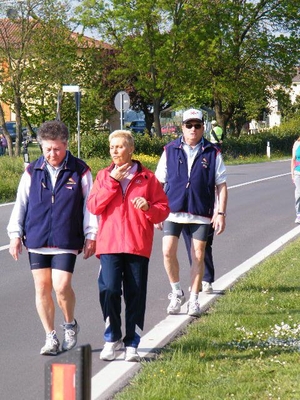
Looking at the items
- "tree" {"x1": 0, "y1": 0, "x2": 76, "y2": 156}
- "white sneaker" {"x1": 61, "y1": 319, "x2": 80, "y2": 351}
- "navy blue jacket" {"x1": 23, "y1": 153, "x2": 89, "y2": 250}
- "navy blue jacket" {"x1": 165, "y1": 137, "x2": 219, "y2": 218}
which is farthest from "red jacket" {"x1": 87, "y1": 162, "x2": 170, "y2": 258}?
"tree" {"x1": 0, "y1": 0, "x2": 76, "y2": 156}

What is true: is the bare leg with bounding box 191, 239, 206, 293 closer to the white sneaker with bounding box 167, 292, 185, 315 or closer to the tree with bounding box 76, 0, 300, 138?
the white sneaker with bounding box 167, 292, 185, 315

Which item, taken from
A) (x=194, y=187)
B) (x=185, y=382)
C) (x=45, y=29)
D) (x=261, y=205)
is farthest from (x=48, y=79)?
(x=185, y=382)

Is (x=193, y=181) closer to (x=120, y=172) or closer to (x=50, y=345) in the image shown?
(x=120, y=172)

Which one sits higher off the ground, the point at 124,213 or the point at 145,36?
the point at 145,36

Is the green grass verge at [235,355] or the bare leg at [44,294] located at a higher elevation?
the bare leg at [44,294]

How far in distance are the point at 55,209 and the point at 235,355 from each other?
1.59 meters

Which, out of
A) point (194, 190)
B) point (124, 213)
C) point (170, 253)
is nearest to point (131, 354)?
point (124, 213)

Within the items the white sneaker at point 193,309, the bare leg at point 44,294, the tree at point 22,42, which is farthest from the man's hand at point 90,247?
the tree at point 22,42

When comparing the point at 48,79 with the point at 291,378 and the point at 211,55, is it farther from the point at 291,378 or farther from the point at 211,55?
the point at 291,378

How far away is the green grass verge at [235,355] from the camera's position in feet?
18.6

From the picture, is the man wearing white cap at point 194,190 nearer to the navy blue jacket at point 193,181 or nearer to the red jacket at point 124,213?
the navy blue jacket at point 193,181

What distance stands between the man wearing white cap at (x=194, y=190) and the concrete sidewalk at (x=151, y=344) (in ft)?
1.38

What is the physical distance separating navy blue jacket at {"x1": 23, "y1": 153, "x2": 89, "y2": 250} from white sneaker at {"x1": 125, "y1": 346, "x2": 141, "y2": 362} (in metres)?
0.79

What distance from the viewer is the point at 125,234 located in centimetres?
671
